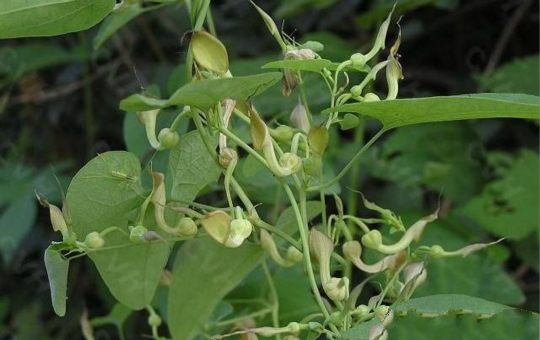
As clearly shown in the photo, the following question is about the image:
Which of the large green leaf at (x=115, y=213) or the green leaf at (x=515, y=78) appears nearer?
the large green leaf at (x=115, y=213)

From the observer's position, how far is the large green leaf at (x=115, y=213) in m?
0.51

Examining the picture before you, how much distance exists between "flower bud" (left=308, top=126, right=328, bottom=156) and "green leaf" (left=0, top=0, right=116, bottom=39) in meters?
0.13

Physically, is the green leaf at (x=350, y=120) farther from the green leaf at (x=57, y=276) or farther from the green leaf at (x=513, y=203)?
the green leaf at (x=513, y=203)

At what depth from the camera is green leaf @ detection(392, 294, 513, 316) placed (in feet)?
1.42

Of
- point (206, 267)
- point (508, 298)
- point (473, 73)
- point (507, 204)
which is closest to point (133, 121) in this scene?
point (206, 267)

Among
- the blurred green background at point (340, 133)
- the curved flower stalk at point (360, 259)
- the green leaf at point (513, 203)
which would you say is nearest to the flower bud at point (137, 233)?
the curved flower stalk at point (360, 259)

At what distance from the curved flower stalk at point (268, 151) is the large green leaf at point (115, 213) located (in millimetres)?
94

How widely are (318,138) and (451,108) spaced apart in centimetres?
7

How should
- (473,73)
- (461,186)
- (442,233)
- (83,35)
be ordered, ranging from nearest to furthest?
(442,233) → (461,186) → (473,73) → (83,35)

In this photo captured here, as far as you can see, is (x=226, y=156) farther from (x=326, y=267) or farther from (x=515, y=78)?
(x=515, y=78)

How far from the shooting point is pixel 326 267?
1.52 ft

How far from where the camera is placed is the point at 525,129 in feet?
3.92

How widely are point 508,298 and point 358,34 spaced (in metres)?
0.59

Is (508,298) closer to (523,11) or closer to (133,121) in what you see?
(133,121)
